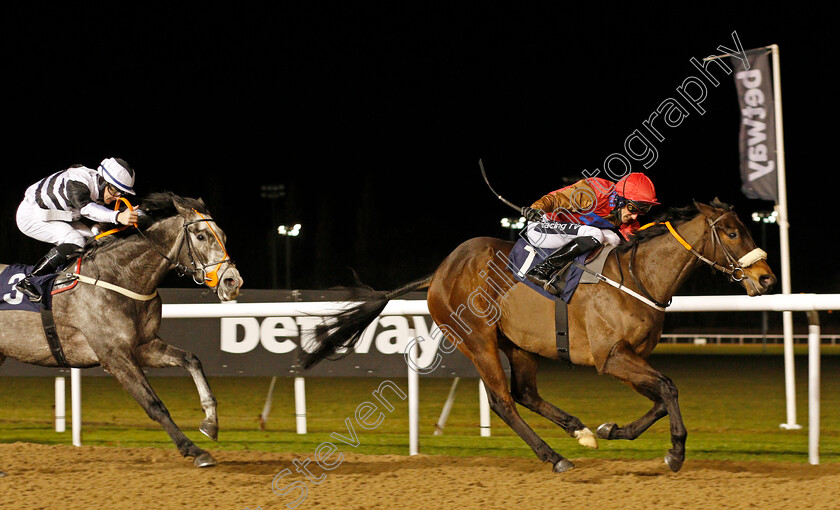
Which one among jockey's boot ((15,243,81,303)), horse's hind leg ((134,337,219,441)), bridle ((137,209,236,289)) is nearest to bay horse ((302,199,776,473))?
horse's hind leg ((134,337,219,441))

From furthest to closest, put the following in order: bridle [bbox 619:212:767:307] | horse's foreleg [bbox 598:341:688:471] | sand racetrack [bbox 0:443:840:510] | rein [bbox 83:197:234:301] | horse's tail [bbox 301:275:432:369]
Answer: horse's tail [bbox 301:275:432:369] → rein [bbox 83:197:234:301] → bridle [bbox 619:212:767:307] → horse's foreleg [bbox 598:341:688:471] → sand racetrack [bbox 0:443:840:510]

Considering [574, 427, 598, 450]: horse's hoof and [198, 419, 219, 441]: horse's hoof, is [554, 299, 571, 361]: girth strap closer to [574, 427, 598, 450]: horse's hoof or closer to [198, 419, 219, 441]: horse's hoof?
[574, 427, 598, 450]: horse's hoof

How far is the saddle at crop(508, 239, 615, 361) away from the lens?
15.3ft

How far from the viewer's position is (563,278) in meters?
4.71

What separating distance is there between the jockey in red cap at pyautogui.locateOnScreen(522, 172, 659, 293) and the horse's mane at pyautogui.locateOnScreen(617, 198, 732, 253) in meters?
0.12

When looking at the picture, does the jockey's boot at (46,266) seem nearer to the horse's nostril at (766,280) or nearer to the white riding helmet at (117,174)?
the white riding helmet at (117,174)

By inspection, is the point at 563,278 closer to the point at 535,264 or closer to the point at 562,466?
the point at 535,264

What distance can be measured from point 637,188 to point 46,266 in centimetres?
331

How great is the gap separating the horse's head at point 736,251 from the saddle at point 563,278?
586 mm

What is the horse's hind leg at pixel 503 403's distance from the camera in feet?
15.1

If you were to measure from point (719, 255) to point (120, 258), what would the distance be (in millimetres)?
3216

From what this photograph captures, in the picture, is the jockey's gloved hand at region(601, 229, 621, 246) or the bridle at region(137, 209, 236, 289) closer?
the bridle at region(137, 209, 236, 289)

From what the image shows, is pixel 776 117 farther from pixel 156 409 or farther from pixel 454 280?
pixel 156 409

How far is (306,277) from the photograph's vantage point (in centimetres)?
4347
